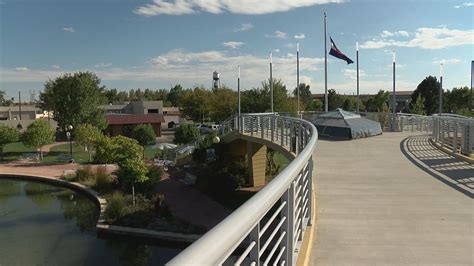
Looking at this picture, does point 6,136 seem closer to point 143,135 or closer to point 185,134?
point 143,135

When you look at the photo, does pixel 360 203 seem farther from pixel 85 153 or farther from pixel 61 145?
pixel 61 145

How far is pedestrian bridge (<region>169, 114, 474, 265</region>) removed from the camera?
6.47 feet

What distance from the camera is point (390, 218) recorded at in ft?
20.8

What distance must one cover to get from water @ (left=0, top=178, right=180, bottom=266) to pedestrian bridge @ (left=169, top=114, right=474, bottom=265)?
10435 millimetres

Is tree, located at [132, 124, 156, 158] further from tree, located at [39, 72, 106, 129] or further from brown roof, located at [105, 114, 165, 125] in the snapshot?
brown roof, located at [105, 114, 165, 125]

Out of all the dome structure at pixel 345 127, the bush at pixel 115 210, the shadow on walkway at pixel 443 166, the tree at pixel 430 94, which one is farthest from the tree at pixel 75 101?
the tree at pixel 430 94

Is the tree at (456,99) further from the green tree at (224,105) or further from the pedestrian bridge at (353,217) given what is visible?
the pedestrian bridge at (353,217)

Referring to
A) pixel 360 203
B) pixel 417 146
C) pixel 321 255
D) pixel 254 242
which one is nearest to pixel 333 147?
pixel 417 146

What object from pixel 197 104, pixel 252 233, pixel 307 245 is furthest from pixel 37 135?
pixel 252 233

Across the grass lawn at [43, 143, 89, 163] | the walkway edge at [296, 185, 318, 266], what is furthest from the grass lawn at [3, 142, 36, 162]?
the walkway edge at [296, 185, 318, 266]

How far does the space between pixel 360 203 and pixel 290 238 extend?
4.34 metres

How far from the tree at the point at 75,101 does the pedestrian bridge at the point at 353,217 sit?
41169 mm

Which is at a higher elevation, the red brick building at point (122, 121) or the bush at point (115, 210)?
the red brick building at point (122, 121)

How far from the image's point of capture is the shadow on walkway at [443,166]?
9.10 metres
